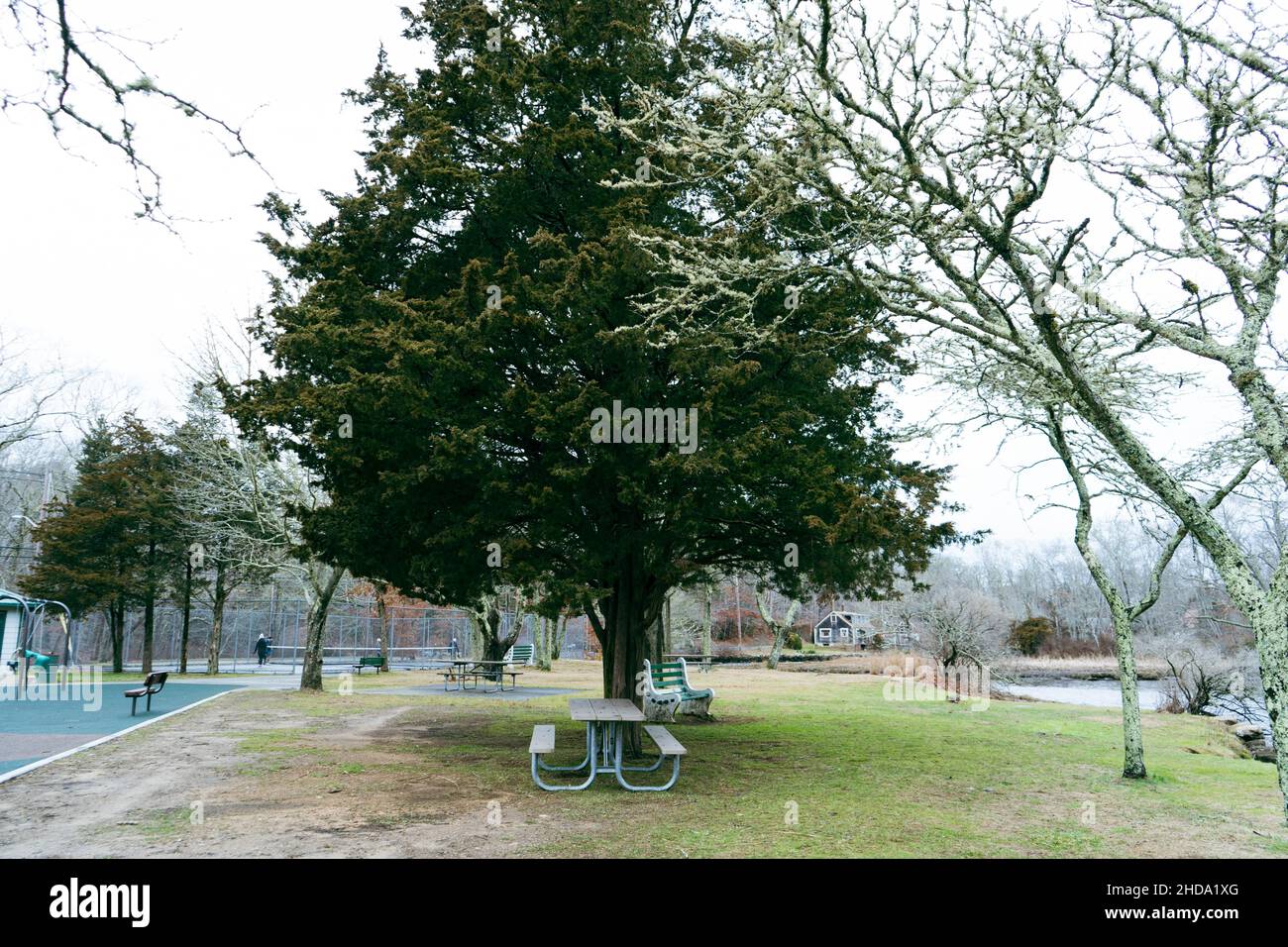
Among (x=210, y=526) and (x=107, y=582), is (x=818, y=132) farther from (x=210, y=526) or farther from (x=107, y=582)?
(x=107, y=582)

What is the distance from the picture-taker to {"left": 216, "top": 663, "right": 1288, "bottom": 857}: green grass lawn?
21.4ft

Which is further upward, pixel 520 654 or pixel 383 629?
pixel 383 629

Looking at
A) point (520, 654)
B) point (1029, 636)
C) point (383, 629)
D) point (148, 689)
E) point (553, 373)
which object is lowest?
point (1029, 636)

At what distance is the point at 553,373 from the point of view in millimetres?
10242

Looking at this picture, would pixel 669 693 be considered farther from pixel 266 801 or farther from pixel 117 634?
pixel 117 634

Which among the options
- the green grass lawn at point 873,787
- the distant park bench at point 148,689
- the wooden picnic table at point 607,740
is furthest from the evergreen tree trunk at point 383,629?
the wooden picnic table at point 607,740

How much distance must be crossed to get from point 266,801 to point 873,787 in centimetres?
614

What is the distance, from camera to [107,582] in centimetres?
2544

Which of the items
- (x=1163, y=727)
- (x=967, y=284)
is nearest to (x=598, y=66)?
(x=967, y=284)

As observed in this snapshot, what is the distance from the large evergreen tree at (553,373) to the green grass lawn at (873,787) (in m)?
2.15

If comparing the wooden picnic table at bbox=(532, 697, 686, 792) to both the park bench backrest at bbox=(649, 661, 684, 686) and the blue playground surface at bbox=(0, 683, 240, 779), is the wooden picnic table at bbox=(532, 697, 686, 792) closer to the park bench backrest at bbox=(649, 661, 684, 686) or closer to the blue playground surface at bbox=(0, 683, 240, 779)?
the park bench backrest at bbox=(649, 661, 684, 686)

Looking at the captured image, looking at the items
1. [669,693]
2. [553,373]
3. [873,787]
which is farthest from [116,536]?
[873,787]

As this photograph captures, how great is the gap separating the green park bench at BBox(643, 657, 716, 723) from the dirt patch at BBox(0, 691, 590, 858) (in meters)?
2.80
